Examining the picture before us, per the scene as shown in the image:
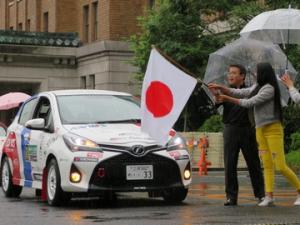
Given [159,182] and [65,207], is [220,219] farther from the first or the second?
[65,207]

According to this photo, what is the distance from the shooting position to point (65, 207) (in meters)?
11.2

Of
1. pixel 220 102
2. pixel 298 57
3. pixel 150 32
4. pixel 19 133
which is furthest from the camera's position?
pixel 150 32

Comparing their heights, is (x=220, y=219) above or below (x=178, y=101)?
below

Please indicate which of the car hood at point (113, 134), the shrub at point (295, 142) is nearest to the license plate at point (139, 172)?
the car hood at point (113, 134)

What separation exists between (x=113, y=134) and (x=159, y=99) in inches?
29.6

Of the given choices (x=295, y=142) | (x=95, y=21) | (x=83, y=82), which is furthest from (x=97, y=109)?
(x=95, y=21)

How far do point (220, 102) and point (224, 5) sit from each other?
15.8 m

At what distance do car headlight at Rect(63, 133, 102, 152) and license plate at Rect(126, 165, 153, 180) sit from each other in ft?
1.60

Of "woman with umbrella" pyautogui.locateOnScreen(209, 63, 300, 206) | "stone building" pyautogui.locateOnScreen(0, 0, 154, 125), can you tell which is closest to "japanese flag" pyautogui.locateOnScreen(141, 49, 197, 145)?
"woman with umbrella" pyautogui.locateOnScreen(209, 63, 300, 206)

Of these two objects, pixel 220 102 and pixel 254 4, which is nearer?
pixel 220 102

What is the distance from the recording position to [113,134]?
11008 mm

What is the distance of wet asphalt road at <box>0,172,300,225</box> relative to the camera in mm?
9414

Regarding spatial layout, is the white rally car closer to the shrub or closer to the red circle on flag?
the red circle on flag

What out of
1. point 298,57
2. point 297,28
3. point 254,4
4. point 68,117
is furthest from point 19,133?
point 254,4
